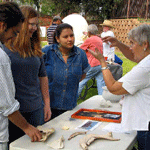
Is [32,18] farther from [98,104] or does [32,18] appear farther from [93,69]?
[93,69]

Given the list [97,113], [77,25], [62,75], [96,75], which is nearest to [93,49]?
[96,75]

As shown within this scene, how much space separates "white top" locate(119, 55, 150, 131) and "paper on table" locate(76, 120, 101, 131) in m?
0.26

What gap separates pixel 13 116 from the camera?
4.39 ft

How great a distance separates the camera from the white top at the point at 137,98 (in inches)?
63.2

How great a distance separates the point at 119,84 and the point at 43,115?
30.9 inches

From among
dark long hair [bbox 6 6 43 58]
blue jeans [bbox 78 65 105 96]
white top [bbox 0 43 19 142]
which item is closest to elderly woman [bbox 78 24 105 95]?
blue jeans [bbox 78 65 105 96]

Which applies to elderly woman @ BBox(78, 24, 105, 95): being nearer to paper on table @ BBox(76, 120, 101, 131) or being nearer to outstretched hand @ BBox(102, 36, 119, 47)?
outstretched hand @ BBox(102, 36, 119, 47)

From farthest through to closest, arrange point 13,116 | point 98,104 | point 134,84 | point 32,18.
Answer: point 98,104
point 32,18
point 134,84
point 13,116

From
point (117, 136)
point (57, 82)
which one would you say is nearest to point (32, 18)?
point (57, 82)

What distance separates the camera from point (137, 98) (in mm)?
1661

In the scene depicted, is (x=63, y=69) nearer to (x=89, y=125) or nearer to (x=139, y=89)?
(x=89, y=125)

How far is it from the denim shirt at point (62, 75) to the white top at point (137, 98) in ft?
2.51

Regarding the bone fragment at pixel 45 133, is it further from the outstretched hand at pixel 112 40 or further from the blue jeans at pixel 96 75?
the blue jeans at pixel 96 75

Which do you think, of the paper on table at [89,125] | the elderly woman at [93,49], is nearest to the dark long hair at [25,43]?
the paper on table at [89,125]
